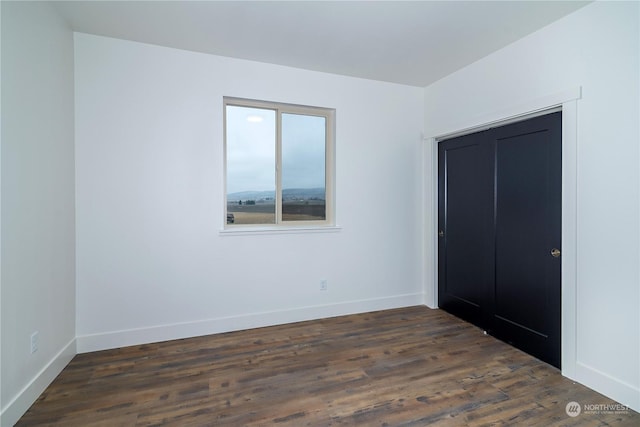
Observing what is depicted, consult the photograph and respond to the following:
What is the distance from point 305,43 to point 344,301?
273 centimetres

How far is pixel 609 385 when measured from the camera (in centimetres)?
215

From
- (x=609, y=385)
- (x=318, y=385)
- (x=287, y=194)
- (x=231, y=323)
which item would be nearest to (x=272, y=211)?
(x=287, y=194)

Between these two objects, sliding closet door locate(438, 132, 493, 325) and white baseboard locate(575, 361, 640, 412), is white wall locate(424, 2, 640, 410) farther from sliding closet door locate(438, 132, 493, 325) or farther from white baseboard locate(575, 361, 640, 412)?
sliding closet door locate(438, 132, 493, 325)

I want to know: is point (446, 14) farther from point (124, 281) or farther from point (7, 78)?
point (124, 281)

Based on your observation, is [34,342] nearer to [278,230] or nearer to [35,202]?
[35,202]

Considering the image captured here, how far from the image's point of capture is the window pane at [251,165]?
3393mm

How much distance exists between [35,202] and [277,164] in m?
2.06

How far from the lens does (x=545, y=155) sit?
2.60 metres

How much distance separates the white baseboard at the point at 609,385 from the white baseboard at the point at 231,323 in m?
1.87

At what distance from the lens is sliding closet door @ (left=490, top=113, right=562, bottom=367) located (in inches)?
100

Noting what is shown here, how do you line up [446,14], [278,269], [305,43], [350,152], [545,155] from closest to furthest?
[446,14]
[545,155]
[305,43]
[278,269]
[350,152]

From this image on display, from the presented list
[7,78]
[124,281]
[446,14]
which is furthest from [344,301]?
[7,78]

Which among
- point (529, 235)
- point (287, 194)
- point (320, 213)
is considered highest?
point (287, 194)

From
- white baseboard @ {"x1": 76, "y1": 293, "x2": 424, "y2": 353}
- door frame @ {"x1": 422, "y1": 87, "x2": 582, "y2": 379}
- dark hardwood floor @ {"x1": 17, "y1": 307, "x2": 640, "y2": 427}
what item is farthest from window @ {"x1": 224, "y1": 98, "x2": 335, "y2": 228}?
door frame @ {"x1": 422, "y1": 87, "x2": 582, "y2": 379}
